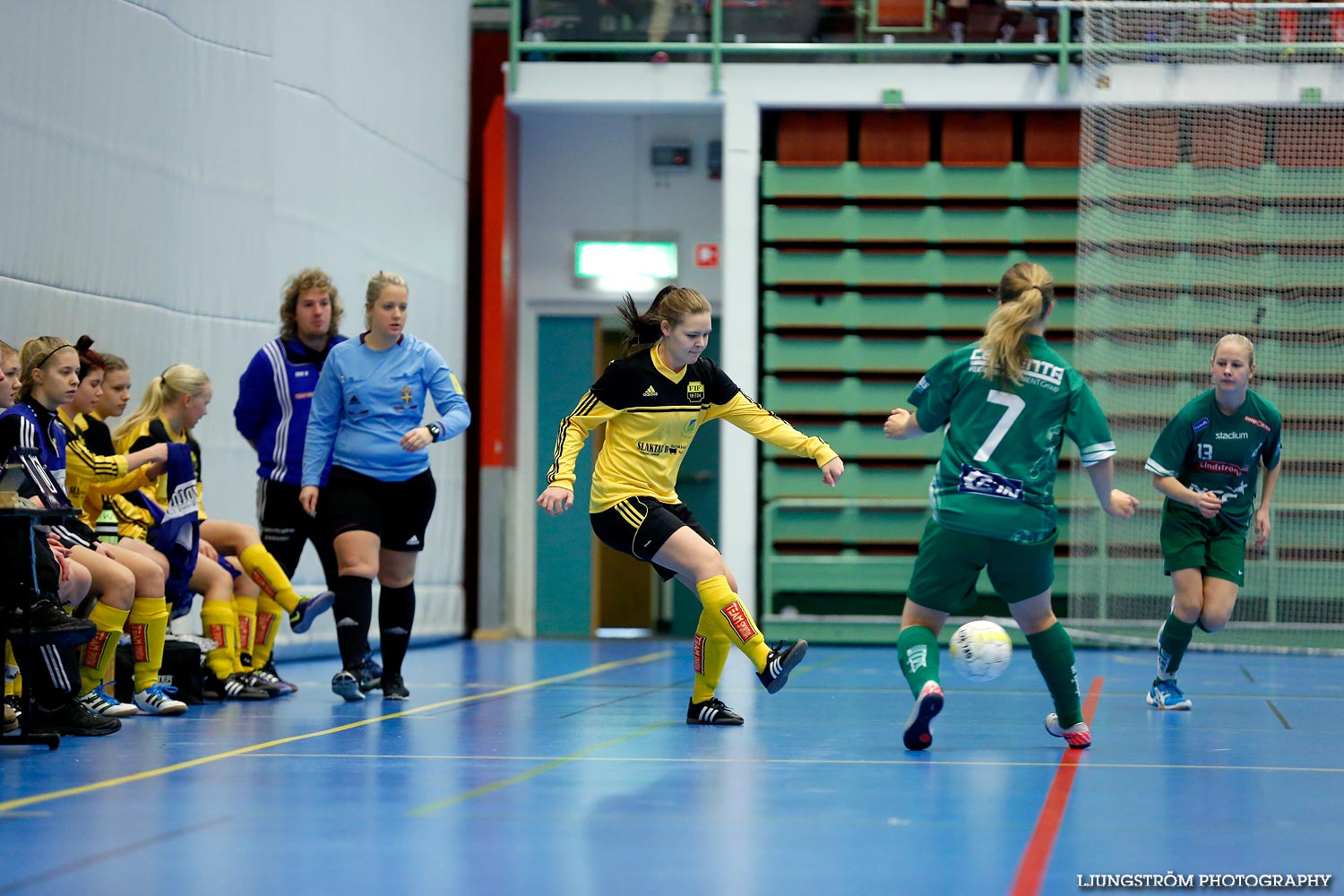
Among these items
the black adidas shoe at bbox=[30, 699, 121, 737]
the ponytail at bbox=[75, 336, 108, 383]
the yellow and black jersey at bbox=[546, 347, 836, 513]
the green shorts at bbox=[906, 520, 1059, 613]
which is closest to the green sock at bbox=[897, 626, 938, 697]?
the green shorts at bbox=[906, 520, 1059, 613]

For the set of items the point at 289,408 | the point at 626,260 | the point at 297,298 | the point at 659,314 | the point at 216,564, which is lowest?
the point at 216,564

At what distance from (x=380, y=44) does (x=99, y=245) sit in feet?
12.9

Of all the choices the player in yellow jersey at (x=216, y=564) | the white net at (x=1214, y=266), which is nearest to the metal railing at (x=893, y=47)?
the white net at (x=1214, y=266)

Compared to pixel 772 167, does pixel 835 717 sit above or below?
below

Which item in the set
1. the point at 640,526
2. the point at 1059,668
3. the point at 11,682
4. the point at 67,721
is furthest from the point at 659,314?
the point at 11,682

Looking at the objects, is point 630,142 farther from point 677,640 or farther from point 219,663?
point 219,663

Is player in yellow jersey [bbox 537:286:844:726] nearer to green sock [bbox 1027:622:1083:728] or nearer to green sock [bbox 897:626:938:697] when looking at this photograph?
green sock [bbox 897:626:938:697]

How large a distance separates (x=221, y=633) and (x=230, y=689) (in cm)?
26

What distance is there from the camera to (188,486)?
657 centimetres

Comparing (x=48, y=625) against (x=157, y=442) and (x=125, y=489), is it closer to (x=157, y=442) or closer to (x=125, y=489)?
(x=125, y=489)

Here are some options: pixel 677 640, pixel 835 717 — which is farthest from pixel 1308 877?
pixel 677 640

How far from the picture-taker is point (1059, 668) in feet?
17.5

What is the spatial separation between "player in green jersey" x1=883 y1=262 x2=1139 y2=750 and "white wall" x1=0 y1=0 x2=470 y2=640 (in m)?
4.25

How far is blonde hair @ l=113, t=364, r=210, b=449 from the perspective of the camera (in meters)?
6.73
